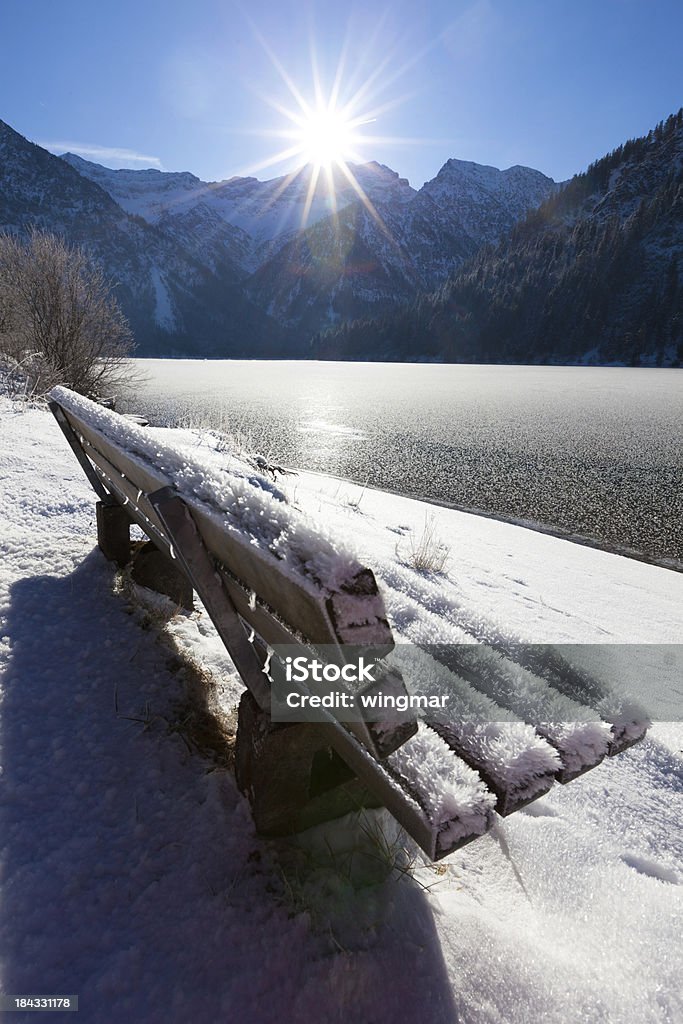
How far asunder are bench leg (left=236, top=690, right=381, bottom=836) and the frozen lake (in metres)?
7.32

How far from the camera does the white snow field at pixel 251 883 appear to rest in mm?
1307

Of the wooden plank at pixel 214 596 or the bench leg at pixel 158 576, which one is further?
the bench leg at pixel 158 576

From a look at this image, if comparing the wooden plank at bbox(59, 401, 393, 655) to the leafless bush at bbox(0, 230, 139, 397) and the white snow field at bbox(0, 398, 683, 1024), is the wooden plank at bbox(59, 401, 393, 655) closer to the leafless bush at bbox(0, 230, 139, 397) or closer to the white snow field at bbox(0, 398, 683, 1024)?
the white snow field at bbox(0, 398, 683, 1024)

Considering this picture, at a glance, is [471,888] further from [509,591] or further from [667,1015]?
[509,591]

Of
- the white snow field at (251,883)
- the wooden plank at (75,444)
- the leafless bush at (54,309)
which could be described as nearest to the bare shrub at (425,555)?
the white snow field at (251,883)

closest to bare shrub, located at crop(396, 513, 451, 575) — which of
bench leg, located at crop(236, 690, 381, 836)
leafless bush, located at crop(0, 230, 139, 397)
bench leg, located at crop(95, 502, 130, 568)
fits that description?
bench leg, located at crop(95, 502, 130, 568)

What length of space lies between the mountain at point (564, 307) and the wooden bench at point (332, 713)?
99745mm

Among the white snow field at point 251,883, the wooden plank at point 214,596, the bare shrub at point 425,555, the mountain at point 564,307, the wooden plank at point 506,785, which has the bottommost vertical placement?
the bare shrub at point 425,555

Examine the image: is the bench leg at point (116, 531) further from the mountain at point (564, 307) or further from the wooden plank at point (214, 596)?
the mountain at point (564, 307)

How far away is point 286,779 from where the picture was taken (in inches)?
63.3

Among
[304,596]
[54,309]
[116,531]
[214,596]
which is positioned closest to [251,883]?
[214,596]

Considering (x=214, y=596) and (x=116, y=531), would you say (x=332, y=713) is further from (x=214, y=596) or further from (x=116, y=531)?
(x=116, y=531)

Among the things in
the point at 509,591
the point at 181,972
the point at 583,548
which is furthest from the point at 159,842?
the point at 583,548

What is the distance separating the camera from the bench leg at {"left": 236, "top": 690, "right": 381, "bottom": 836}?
157 cm
